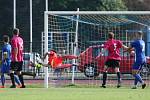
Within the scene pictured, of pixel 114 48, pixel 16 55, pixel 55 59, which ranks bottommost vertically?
pixel 55 59

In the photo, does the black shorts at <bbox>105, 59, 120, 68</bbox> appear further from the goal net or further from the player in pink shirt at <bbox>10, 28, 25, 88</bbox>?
the player in pink shirt at <bbox>10, 28, 25, 88</bbox>

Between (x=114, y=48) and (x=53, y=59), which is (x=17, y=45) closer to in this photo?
(x=53, y=59)

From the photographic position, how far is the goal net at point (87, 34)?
2609 centimetres

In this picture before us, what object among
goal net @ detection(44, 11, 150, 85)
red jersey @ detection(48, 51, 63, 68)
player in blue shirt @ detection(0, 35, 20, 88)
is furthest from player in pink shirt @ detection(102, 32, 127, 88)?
player in blue shirt @ detection(0, 35, 20, 88)

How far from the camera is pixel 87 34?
28328mm

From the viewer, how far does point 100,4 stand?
188 ft

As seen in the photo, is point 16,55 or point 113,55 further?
point 113,55

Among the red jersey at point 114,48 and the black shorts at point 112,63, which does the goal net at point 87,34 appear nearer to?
the black shorts at point 112,63

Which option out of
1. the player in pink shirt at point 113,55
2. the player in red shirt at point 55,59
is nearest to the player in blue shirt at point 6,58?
the player in red shirt at point 55,59

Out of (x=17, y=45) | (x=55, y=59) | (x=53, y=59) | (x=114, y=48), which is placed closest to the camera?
(x=17, y=45)

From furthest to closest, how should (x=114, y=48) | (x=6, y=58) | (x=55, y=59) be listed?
(x=55, y=59) → (x=6, y=58) → (x=114, y=48)

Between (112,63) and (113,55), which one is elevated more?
(113,55)

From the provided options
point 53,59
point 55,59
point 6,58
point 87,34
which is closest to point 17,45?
point 6,58
